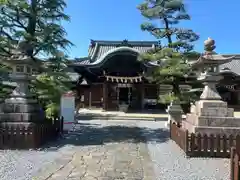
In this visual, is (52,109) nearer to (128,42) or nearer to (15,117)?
(15,117)

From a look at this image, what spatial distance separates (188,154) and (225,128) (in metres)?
1.60

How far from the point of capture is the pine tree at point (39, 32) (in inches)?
376

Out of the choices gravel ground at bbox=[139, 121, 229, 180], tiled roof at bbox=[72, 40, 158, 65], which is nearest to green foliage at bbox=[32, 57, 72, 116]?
gravel ground at bbox=[139, 121, 229, 180]

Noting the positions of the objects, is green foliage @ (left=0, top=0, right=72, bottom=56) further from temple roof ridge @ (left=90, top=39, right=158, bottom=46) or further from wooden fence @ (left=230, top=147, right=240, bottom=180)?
temple roof ridge @ (left=90, top=39, right=158, bottom=46)

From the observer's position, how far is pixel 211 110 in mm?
7887

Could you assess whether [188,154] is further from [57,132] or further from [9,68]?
[9,68]

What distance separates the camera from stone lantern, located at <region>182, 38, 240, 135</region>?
7.71m

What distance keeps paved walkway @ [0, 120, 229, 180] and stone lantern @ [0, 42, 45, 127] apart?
1189 millimetres

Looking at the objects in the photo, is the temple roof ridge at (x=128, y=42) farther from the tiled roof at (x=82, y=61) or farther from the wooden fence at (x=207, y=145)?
the wooden fence at (x=207, y=145)

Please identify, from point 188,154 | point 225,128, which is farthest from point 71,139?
point 225,128

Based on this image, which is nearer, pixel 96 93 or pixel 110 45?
pixel 96 93

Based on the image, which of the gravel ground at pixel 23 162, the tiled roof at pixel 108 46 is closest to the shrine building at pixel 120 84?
the tiled roof at pixel 108 46

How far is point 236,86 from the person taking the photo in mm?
23359

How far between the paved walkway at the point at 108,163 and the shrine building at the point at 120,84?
12.9 m
